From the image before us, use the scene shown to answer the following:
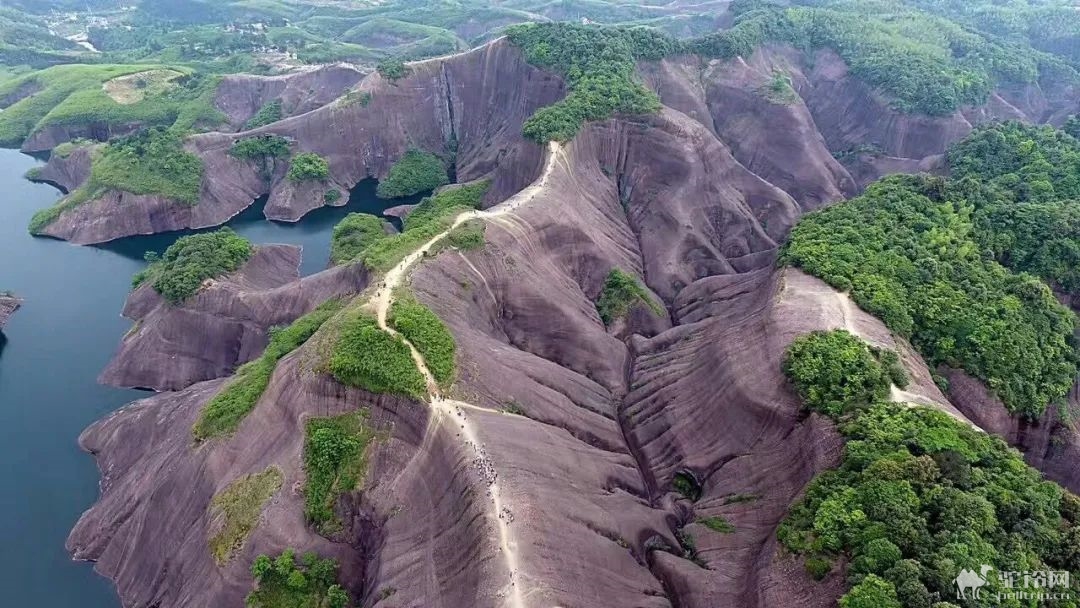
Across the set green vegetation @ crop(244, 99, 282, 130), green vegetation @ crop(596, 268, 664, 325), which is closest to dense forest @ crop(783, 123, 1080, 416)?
green vegetation @ crop(596, 268, 664, 325)

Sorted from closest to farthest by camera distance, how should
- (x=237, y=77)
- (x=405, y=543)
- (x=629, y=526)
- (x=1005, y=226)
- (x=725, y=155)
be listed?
(x=405, y=543) → (x=629, y=526) → (x=1005, y=226) → (x=725, y=155) → (x=237, y=77)

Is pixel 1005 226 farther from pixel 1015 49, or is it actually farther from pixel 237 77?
pixel 237 77

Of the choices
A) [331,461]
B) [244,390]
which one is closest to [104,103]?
[244,390]

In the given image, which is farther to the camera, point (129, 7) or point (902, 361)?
point (129, 7)

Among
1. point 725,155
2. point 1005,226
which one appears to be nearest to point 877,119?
point 725,155

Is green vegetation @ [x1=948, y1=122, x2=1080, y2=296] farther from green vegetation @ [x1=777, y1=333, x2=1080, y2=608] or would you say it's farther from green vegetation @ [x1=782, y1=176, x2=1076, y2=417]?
green vegetation @ [x1=777, y1=333, x2=1080, y2=608]

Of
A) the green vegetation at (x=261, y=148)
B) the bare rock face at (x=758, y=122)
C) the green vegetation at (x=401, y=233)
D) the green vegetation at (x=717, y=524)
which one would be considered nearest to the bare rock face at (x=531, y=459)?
the green vegetation at (x=717, y=524)
